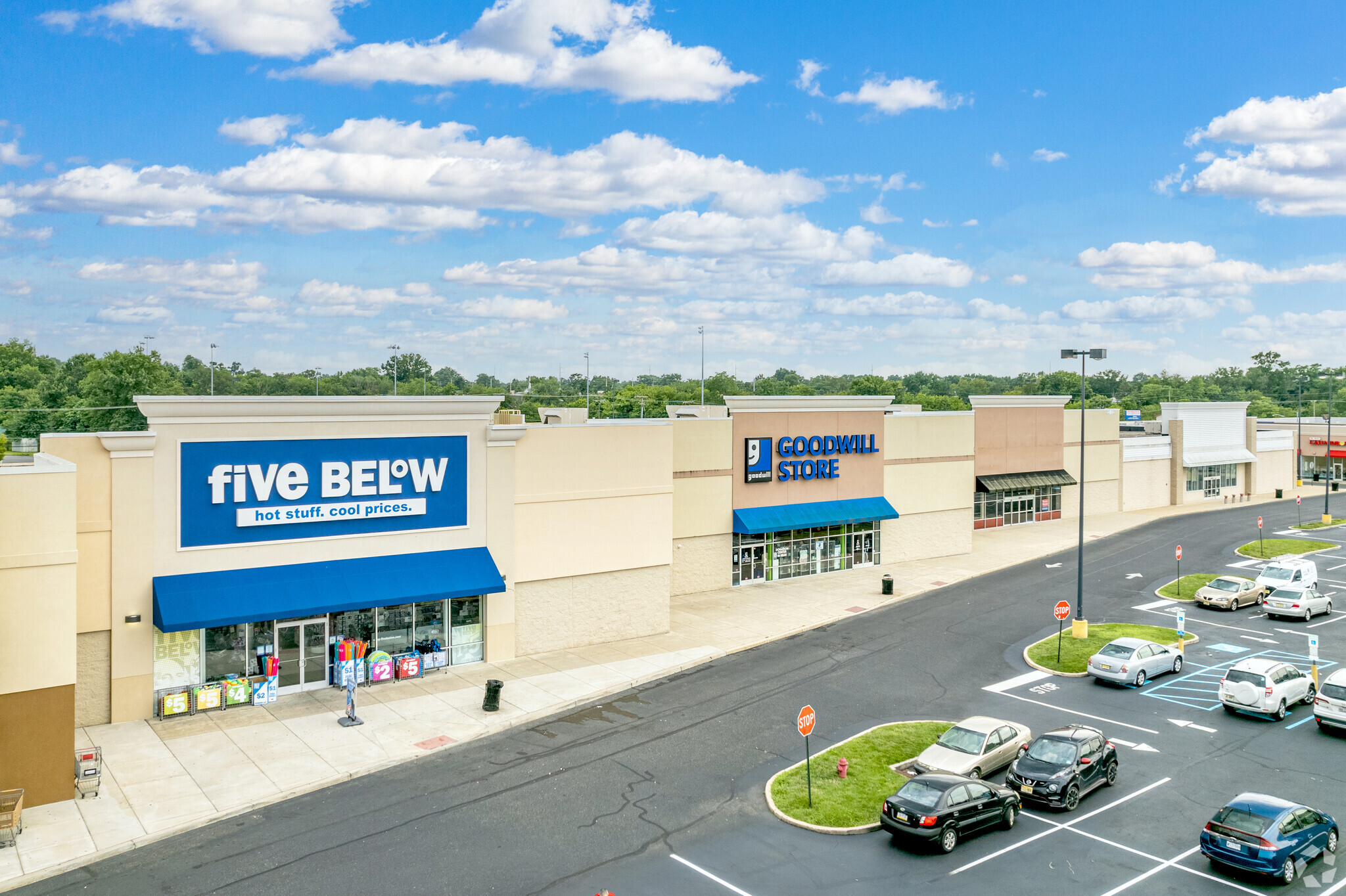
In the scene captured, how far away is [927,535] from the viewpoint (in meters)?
52.0

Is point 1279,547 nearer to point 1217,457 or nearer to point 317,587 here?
point 1217,457

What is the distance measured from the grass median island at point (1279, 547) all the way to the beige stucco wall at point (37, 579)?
5379cm

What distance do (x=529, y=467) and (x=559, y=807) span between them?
14.1 metres

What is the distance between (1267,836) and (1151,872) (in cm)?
212

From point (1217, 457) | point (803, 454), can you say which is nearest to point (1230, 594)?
point (803, 454)

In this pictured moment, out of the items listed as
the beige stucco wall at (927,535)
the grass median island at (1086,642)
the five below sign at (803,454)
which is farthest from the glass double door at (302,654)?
the beige stucco wall at (927,535)

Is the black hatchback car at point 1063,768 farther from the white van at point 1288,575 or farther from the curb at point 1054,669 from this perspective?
the white van at point 1288,575

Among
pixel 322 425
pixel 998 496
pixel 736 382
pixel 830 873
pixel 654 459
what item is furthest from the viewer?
pixel 736 382

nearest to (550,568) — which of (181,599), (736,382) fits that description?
(181,599)

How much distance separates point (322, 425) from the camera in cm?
2830

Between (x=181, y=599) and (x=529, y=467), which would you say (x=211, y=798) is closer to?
(x=181, y=599)

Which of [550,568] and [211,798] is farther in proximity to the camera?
[550,568]

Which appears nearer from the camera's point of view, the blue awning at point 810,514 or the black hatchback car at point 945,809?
the black hatchback car at point 945,809

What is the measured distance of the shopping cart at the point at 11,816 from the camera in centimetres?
1853
